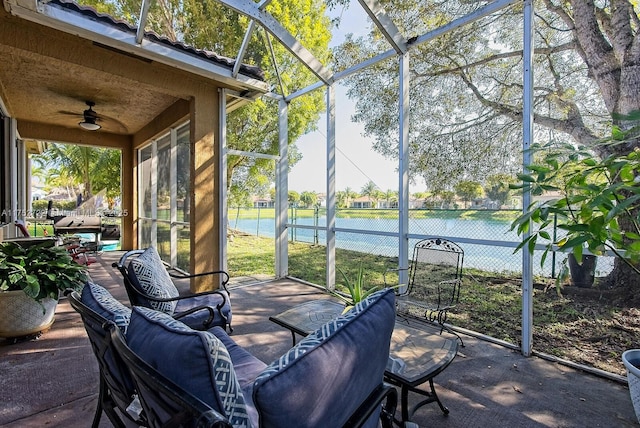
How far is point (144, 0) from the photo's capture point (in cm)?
301

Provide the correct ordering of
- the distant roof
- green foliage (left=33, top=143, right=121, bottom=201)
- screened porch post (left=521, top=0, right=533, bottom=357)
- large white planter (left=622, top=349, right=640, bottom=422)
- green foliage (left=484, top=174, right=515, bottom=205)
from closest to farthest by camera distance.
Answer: large white planter (left=622, top=349, right=640, bottom=422), screened porch post (left=521, top=0, right=533, bottom=357), the distant roof, green foliage (left=484, top=174, right=515, bottom=205), green foliage (left=33, top=143, right=121, bottom=201)

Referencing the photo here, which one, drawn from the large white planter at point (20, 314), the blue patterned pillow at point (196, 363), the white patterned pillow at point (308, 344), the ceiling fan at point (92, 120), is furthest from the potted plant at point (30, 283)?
the white patterned pillow at point (308, 344)

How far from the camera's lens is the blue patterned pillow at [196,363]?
92 centimetres

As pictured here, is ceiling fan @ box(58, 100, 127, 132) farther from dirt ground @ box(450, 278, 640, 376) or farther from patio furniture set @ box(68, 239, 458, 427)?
dirt ground @ box(450, 278, 640, 376)

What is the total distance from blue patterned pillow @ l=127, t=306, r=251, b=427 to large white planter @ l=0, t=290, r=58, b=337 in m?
2.73

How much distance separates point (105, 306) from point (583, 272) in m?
4.32

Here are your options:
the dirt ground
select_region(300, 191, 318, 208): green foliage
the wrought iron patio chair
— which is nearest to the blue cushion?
the wrought iron patio chair

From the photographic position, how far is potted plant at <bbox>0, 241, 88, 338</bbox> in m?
2.76

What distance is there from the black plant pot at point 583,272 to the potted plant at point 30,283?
495cm

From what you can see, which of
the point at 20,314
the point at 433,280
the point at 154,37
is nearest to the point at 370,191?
the point at 433,280

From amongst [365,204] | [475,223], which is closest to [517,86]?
[475,223]

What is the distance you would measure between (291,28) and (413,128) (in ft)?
15.1

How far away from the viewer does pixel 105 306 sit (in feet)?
4.56

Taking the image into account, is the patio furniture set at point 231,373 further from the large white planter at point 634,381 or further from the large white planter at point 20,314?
the large white planter at point 20,314
